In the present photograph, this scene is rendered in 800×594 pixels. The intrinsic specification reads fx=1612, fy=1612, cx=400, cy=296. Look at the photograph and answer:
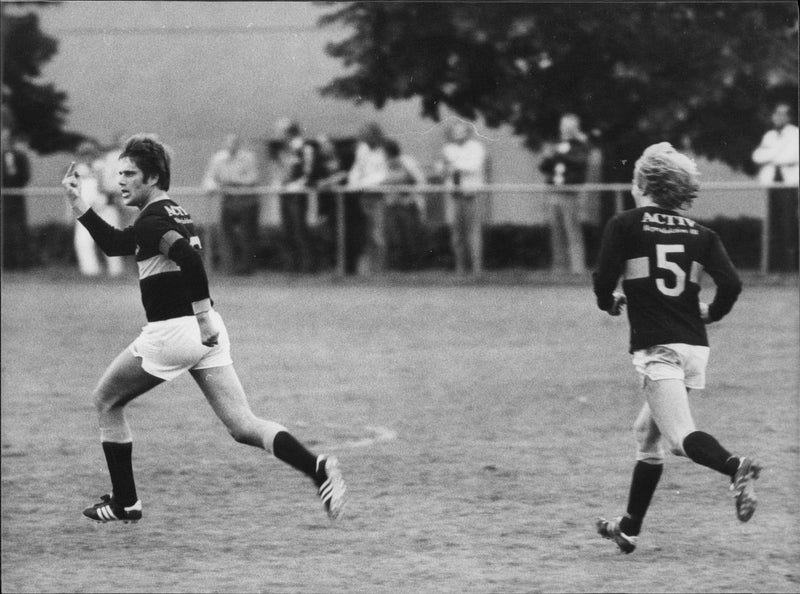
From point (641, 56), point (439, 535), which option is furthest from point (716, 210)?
point (439, 535)

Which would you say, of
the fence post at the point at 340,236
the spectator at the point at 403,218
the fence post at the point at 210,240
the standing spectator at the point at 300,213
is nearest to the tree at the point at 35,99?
the fence post at the point at 210,240

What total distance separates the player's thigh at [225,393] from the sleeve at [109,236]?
81 centimetres

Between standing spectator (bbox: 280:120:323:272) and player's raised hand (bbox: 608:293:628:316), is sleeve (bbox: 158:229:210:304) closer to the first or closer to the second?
player's raised hand (bbox: 608:293:628:316)

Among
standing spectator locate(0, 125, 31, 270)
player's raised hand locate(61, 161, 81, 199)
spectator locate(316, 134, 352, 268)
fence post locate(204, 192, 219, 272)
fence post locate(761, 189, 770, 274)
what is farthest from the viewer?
standing spectator locate(0, 125, 31, 270)

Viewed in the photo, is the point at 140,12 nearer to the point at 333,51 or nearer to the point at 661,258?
the point at 333,51

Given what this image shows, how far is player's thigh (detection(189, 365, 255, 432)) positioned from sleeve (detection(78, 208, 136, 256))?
2.66 ft

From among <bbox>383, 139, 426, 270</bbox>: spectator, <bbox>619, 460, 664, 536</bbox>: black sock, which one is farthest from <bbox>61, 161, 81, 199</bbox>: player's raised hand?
<bbox>383, 139, 426, 270</bbox>: spectator

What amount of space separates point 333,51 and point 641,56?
5.19 metres

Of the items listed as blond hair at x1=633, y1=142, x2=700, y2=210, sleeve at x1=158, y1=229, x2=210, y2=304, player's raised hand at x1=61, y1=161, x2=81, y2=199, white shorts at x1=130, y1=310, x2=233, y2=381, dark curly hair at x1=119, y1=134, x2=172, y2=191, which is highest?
dark curly hair at x1=119, y1=134, x2=172, y2=191

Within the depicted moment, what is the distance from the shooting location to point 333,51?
2042cm

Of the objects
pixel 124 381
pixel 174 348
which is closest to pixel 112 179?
pixel 124 381

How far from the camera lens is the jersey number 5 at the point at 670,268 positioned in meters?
6.14

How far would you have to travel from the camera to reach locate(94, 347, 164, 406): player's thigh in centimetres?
636

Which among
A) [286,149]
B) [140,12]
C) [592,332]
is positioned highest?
[140,12]
